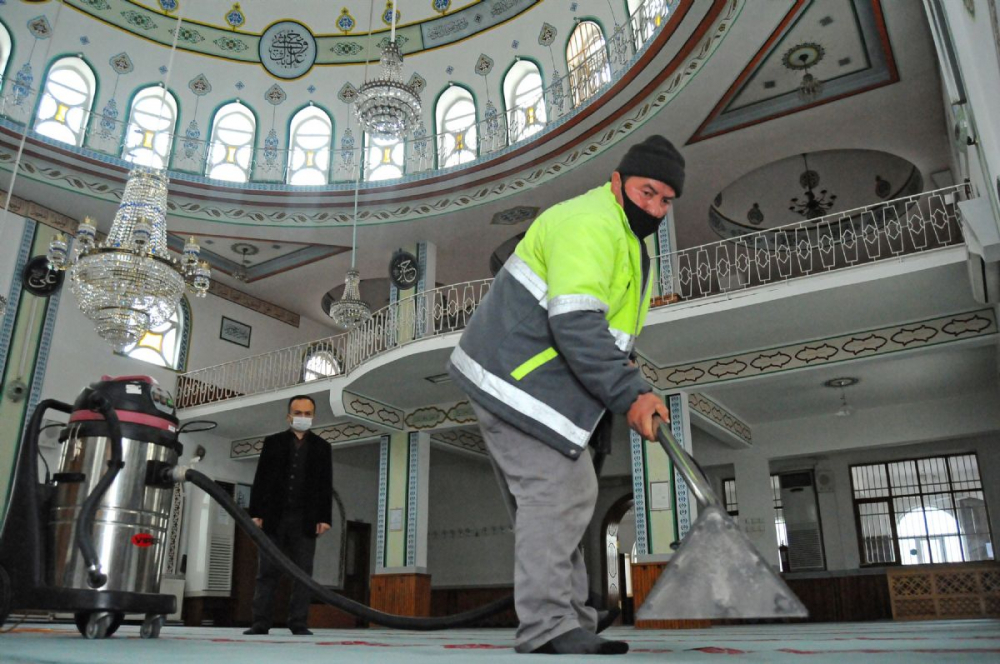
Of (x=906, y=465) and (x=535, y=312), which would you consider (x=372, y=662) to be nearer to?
(x=535, y=312)

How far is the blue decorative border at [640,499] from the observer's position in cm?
827

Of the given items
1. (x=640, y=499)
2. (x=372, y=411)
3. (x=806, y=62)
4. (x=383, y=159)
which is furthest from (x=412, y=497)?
(x=806, y=62)

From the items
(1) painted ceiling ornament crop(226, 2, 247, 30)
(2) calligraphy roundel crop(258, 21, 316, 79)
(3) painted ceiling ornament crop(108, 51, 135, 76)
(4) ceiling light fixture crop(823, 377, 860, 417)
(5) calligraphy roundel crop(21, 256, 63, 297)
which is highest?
(1) painted ceiling ornament crop(226, 2, 247, 30)

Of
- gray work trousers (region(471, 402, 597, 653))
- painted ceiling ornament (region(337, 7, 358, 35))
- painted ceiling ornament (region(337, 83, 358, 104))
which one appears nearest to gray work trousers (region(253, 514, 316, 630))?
gray work trousers (region(471, 402, 597, 653))

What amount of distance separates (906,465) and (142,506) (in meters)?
11.8

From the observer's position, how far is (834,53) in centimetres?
793

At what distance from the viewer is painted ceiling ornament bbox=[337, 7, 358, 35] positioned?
11.9m

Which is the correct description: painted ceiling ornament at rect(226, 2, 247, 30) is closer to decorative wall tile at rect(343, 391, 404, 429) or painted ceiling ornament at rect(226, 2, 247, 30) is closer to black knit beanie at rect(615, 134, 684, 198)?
decorative wall tile at rect(343, 391, 404, 429)

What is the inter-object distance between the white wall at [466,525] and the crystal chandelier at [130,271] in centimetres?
734

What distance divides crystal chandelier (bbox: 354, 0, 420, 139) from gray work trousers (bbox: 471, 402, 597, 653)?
19.1 feet

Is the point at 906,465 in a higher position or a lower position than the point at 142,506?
higher

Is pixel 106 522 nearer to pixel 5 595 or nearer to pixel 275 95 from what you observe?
pixel 5 595

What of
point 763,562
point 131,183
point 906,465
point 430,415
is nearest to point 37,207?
point 131,183

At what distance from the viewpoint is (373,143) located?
11.9m
